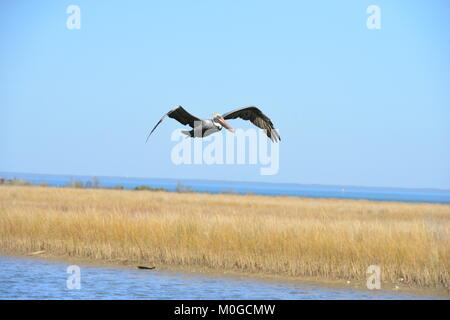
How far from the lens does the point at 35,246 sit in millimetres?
16156

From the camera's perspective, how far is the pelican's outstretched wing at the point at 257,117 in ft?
49.3

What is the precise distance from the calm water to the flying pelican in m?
3.02

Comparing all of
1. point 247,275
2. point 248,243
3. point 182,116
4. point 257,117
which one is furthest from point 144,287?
point 257,117

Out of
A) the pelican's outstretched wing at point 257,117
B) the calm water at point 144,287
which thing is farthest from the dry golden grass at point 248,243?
the pelican's outstretched wing at point 257,117

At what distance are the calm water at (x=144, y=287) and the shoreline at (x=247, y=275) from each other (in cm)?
24

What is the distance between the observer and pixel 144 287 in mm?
12523

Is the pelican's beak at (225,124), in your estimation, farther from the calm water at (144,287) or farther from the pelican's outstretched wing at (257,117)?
the calm water at (144,287)

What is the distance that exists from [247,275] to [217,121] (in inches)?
128

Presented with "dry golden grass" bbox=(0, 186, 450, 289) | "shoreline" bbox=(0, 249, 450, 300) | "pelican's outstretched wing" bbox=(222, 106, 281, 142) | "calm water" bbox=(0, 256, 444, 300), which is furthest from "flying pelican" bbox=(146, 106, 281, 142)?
"calm water" bbox=(0, 256, 444, 300)

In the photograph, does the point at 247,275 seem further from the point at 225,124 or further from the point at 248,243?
the point at 225,124

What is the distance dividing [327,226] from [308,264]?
1.86 metres

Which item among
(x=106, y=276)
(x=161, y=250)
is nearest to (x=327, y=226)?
(x=161, y=250)
